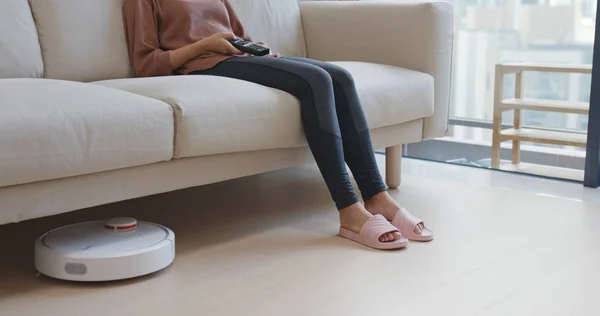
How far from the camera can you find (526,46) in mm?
3062

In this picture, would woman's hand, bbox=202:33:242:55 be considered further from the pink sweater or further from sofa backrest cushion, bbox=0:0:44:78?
sofa backrest cushion, bbox=0:0:44:78

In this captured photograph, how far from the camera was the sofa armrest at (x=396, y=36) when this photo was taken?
265cm

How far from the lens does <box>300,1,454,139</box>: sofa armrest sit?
265 centimetres

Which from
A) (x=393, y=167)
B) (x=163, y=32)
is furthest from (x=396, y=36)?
(x=163, y=32)

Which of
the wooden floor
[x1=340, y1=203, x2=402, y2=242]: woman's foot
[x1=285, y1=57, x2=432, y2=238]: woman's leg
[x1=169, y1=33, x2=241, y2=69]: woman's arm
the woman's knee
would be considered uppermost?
[x1=169, y1=33, x2=241, y2=69]: woman's arm

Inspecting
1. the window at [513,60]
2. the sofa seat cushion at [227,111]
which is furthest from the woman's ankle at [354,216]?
the window at [513,60]

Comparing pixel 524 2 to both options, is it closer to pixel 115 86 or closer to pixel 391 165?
pixel 391 165

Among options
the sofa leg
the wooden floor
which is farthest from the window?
the sofa leg

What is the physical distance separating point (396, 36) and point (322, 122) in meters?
0.73

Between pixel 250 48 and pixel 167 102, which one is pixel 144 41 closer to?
pixel 250 48

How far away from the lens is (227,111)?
1.96m

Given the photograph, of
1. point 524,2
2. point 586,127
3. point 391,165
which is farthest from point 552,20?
point 391,165

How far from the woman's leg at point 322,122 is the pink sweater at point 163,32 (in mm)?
226

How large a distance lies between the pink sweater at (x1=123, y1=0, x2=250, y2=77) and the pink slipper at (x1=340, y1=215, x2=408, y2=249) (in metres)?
0.66
